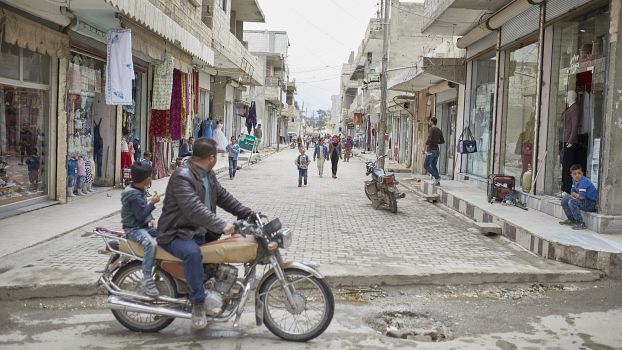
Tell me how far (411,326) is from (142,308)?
7.72 feet

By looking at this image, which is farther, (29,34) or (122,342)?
(29,34)

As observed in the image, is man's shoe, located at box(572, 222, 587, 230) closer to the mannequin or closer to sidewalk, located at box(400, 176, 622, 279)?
sidewalk, located at box(400, 176, 622, 279)

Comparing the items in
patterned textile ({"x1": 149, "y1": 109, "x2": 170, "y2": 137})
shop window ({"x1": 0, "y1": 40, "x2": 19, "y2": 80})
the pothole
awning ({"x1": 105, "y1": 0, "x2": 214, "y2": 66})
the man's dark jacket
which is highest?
awning ({"x1": 105, "y1": 0, "x2": 214, "y2": 66})

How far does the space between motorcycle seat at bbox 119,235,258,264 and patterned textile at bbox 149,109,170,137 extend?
11.7 metres

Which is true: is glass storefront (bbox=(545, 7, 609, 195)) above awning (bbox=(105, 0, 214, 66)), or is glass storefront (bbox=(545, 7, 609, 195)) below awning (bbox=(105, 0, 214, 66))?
below

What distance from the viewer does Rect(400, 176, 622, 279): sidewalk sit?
23.9 feet

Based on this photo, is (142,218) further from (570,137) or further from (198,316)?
(570,137)

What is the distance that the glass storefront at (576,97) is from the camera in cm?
959

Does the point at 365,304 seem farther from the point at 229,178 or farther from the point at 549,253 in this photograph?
the point at 229,178

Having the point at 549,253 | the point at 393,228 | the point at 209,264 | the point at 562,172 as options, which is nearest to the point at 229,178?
the point at 393,228

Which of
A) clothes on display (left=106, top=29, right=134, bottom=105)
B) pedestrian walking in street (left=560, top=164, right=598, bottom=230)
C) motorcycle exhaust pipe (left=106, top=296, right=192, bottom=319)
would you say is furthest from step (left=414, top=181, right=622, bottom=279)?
clothes on display (left=106, top=29, right=134, bottom=105)

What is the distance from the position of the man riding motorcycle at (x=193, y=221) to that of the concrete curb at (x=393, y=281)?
68.2 inches

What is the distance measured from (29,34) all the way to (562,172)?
9.11 metres

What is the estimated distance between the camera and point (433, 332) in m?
5.16
